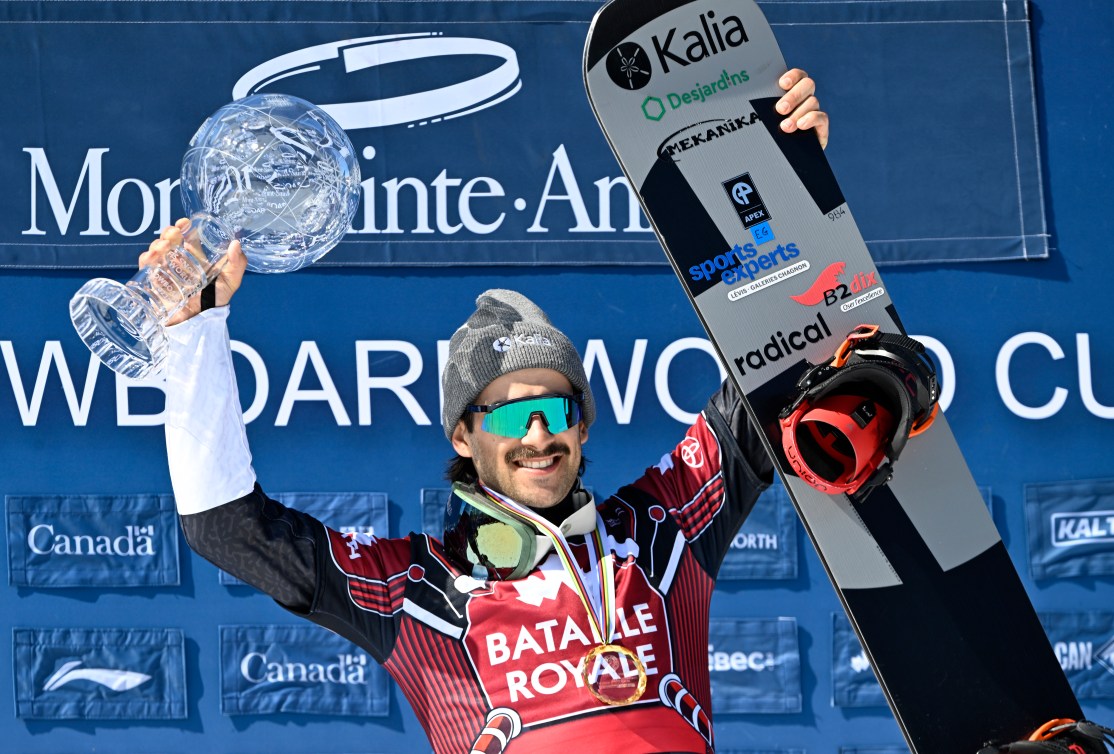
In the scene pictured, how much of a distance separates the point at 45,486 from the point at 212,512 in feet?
6.37

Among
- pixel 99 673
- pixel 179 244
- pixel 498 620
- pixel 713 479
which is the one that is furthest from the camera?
pixel 99 673

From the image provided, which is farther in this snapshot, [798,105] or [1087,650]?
[1087,650]

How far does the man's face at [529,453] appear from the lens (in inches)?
83.8

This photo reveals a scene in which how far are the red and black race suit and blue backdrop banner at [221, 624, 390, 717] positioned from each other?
5.14 ft

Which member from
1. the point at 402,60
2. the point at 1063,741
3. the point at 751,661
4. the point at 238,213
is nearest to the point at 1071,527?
the point at 751,661

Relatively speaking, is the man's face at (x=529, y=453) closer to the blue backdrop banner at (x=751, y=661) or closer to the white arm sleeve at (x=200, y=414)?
the white arm sleeve at (x=200, y=414)

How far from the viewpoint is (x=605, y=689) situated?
200cm

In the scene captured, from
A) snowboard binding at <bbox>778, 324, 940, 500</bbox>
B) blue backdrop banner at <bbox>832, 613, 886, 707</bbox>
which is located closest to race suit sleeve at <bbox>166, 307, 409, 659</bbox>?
snowboard binding at <bbox>778, 324, 940, 500</bbox>

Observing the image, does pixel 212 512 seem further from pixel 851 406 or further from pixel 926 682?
pixel 926 682

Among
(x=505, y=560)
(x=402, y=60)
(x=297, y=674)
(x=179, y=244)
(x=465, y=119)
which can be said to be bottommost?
(x=297, y=674)

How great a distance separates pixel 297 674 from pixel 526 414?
73.3 inches

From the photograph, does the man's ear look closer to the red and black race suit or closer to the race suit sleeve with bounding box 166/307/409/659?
the red and black race suit

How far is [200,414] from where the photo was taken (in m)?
1.92

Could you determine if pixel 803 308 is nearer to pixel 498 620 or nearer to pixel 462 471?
pixel 462 471
